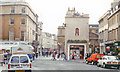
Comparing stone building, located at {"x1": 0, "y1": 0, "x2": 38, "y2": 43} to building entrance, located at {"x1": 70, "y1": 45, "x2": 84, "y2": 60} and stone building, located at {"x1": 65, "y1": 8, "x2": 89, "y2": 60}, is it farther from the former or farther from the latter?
building entrance, located at {"x1": 70, "y1": 45, "x2": 84, "y2": 60}

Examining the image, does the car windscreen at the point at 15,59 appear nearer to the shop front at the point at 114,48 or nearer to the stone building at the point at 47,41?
the shop front at the point at 114,48

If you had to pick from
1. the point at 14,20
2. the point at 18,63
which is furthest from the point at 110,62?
the point at 14,20

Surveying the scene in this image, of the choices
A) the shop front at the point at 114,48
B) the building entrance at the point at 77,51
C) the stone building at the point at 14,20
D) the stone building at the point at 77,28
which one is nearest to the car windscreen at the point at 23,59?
the shop front at the point at 114,48

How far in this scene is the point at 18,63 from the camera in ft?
63.8

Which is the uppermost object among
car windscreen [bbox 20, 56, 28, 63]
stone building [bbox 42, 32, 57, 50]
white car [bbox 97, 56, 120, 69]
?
stone building [bbox 42, 32, 57, 50]

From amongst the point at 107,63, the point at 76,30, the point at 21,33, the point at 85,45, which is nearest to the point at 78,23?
the point at 76,30

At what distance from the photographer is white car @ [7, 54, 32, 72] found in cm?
1934

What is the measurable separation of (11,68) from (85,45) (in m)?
35.9

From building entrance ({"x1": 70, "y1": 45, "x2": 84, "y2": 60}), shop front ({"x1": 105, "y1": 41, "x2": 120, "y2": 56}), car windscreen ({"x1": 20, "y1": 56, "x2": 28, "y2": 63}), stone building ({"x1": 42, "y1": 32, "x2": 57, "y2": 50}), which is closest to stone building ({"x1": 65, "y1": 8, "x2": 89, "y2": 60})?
building entrance ({"x1": 70, "y1": 45, "x2": 84, "y2": 60})

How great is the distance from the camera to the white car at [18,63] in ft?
63.4

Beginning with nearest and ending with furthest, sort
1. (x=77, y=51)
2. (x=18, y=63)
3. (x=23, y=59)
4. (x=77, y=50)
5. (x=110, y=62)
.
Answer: (x=18, y=63)
(x=23, y=59)
(x=110, y=62)
(x=77, y=50)
(x=77, y=51)

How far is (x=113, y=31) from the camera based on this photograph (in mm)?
48594

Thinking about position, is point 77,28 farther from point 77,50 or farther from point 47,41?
point 47,41

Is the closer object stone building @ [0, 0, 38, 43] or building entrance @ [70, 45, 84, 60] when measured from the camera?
building entrance @ [70, 45, 84, 60]
